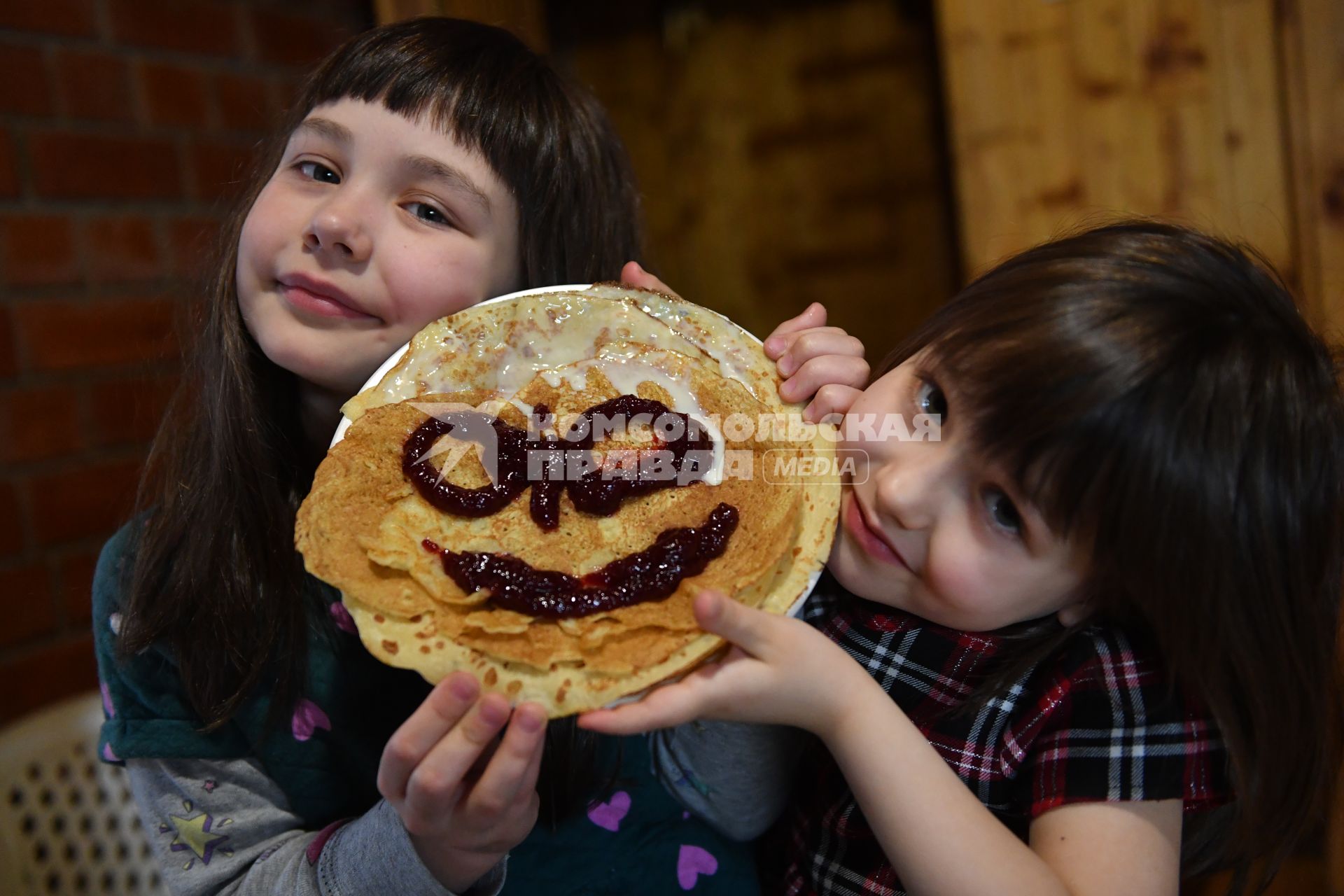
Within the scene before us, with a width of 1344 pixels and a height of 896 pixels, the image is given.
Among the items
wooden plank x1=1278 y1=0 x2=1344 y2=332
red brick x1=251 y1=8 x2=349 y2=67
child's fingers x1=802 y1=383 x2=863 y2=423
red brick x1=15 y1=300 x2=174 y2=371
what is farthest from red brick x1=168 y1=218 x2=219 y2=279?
wooden plank x1=1278 y1=0 x2=1344 y2=332

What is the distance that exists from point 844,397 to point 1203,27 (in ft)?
6.24

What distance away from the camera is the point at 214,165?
273 cm

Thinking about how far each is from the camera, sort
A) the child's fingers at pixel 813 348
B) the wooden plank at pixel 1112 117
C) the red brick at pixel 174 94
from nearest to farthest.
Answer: the child's fingers at pixel 813 348 → the wooden plank at pixel 1112 117 → the red brick at pixel 174 94

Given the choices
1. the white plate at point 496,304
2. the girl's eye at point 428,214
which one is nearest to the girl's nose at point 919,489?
the white plate at point 496,304

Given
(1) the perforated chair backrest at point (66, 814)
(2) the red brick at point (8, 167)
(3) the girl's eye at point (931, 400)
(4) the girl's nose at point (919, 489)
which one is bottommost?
(1) the perforated chair backrest at point (66, 814)

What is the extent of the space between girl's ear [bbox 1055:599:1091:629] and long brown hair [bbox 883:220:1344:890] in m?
0.04

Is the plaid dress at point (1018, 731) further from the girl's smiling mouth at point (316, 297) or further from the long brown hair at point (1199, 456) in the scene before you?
the girl's smiling mouth at point (316, 297)

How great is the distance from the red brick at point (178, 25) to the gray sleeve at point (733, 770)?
257 centimetres

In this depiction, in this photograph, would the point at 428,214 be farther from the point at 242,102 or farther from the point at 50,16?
the point at 242,102

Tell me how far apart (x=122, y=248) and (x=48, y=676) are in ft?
4.02

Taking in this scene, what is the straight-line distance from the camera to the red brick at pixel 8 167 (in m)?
2.19

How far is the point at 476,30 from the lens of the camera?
1.50 metres

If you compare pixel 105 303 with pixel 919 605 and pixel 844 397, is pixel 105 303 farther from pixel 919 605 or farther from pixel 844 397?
pixel 919 605

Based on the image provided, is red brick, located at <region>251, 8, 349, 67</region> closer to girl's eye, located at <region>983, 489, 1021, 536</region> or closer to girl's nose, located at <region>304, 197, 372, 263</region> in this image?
girl's nose, located at <region>304, 197, 372, 263</region>
